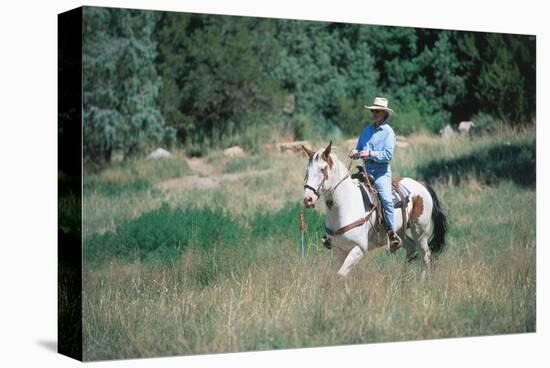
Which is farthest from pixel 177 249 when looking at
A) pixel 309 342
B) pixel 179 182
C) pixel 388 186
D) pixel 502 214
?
pixel 502 214

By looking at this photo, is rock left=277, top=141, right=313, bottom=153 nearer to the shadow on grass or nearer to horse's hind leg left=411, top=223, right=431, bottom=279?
horse's hind leg left=411, top=223, right=431, bottom=279

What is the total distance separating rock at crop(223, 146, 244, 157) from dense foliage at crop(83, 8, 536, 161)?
3.3 inches

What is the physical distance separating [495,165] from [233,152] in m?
3.31

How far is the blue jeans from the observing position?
40.6 feet

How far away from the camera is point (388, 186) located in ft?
40.7

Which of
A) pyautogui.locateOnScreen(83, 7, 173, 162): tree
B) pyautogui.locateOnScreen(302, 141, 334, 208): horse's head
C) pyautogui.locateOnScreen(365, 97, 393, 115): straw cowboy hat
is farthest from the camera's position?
pyautogui.locateOnScreen(365, 97, 393, 115): straw cowboy hat

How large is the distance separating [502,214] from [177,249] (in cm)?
425

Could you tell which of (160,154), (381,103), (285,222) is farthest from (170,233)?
(381,103)

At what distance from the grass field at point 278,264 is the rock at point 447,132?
0.25 feet

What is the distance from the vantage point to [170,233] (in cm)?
1180

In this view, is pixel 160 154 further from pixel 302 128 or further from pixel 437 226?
pixel 437 226

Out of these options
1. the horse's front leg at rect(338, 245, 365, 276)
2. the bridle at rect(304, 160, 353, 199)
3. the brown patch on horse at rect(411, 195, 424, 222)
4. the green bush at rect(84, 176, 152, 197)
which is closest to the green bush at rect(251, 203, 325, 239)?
the horse's front leg at rect(338, 245, 365, 276)

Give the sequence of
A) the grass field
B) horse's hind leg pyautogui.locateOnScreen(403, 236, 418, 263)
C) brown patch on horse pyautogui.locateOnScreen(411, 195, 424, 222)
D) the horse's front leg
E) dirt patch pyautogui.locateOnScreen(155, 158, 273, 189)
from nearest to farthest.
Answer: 1. the grass field
2. the horse's front leg
3. dirt patch pyautogui.locateOnScreen(155, 158, 273, 189)
4. horse's hind leg pyautogui.locateOnScreen(403, 236, 418, 263)
5. brown patch on horse pyautogui.locateOnScreen(411, 195, 424, 222)

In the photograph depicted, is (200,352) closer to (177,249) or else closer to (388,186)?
(177,249)
